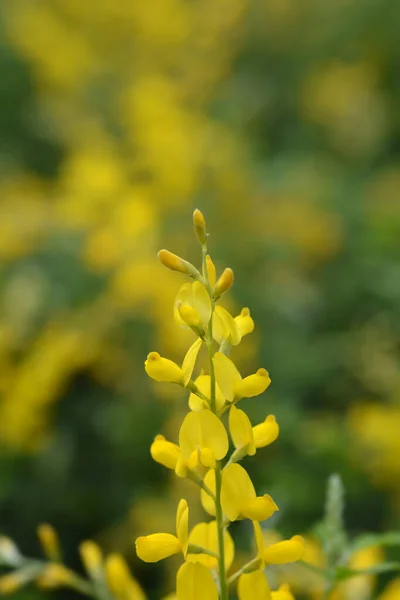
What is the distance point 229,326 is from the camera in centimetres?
56

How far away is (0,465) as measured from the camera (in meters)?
1.88

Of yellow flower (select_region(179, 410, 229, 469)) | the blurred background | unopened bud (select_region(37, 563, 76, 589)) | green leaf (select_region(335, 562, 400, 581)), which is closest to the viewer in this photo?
yellow flower (select_region(179, 410, 229, 469))

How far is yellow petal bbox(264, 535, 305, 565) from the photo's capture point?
1.77 feet

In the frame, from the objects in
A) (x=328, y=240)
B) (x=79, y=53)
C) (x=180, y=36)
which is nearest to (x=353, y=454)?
(x=328, y=240)

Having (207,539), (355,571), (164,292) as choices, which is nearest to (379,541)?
(355,571)

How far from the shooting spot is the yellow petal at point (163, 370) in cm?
54

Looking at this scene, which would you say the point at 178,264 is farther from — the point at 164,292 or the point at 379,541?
the point at 164,292

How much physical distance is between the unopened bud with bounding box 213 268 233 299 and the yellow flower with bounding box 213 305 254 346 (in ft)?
0.06

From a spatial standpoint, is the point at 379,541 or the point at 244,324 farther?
the point at 379,541

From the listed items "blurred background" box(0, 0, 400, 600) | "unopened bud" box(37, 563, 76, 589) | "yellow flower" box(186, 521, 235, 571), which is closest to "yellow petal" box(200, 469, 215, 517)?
"yellow flower" box(186, 521, 235, 571)

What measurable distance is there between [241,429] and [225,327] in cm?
7

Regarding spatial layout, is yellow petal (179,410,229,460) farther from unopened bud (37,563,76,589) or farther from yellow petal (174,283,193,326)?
unopened bud (37,563,76,589)

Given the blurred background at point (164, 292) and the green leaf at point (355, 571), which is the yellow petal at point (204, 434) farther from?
the blurred background at point (164, 292)

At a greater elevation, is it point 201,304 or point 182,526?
point 201,304
